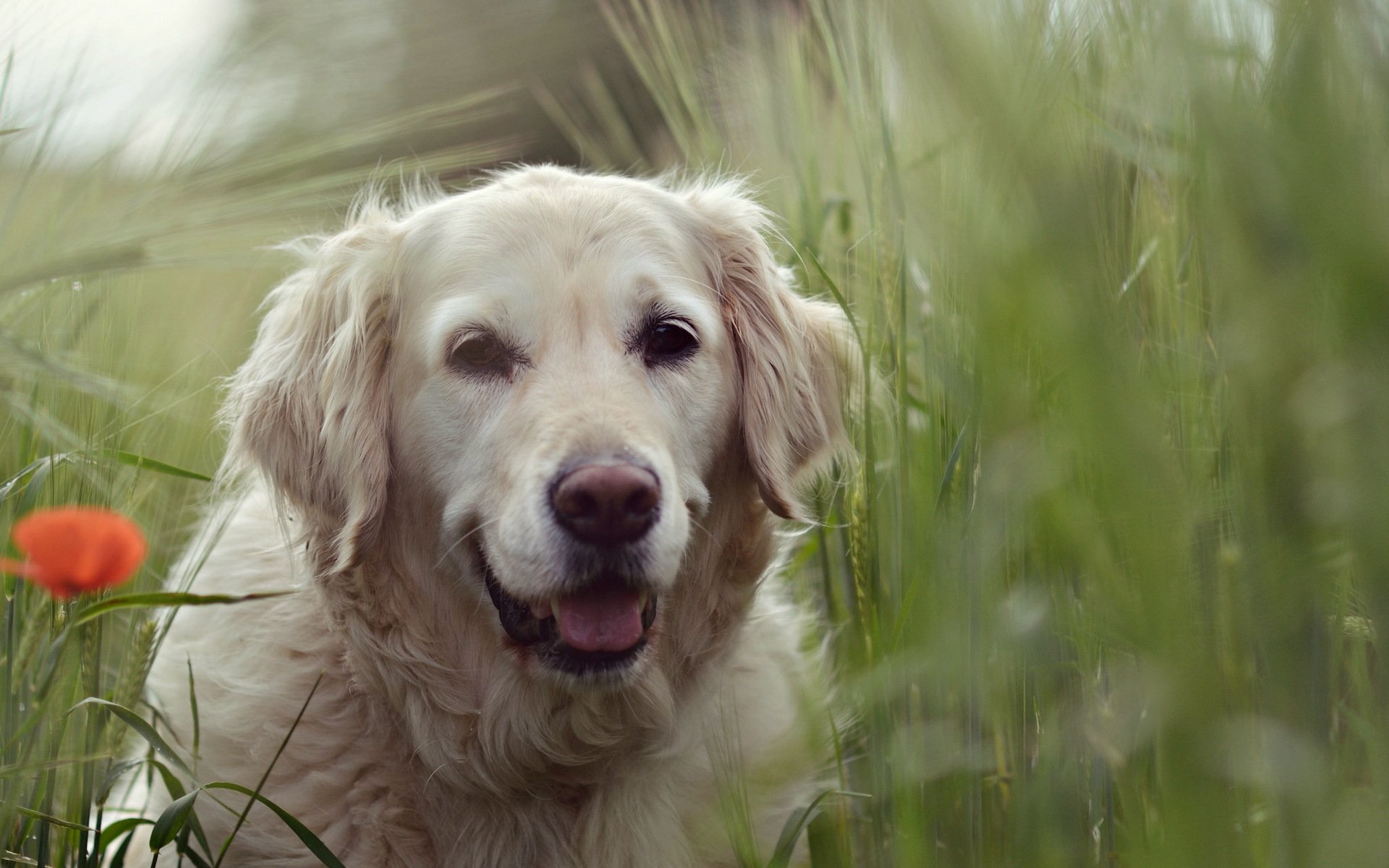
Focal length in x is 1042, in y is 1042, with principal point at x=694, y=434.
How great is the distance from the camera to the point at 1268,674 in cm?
83

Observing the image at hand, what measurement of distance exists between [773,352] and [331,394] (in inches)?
42.8

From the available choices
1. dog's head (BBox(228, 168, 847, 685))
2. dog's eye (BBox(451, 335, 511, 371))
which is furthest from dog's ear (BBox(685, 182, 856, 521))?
dog's eye (BBox(451, 335, 511, 371))

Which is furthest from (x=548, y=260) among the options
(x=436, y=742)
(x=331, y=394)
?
(x=436, y=742)

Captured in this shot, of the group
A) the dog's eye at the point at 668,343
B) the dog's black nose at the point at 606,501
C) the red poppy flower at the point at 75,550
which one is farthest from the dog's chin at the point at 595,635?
the red poppy flower at the point at 75,550

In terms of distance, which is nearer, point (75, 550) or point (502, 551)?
point (75, 550)

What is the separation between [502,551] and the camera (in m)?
2.12

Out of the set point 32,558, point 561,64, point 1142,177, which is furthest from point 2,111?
point 561,64

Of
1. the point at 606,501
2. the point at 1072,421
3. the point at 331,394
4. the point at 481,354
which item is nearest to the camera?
the point at 1072,421

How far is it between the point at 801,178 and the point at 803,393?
59 centimetres

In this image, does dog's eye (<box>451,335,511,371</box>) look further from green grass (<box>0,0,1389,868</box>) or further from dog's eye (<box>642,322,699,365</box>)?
green grass (<box>0,0,1389,868</box>)

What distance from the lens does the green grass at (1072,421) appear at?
0.74 meters

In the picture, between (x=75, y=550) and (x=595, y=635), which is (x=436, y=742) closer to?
(x=595, y=635)

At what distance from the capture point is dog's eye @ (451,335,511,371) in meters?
2.31

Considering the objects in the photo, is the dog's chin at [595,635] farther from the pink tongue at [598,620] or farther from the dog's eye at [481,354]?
the dog's eye at [481,354]
